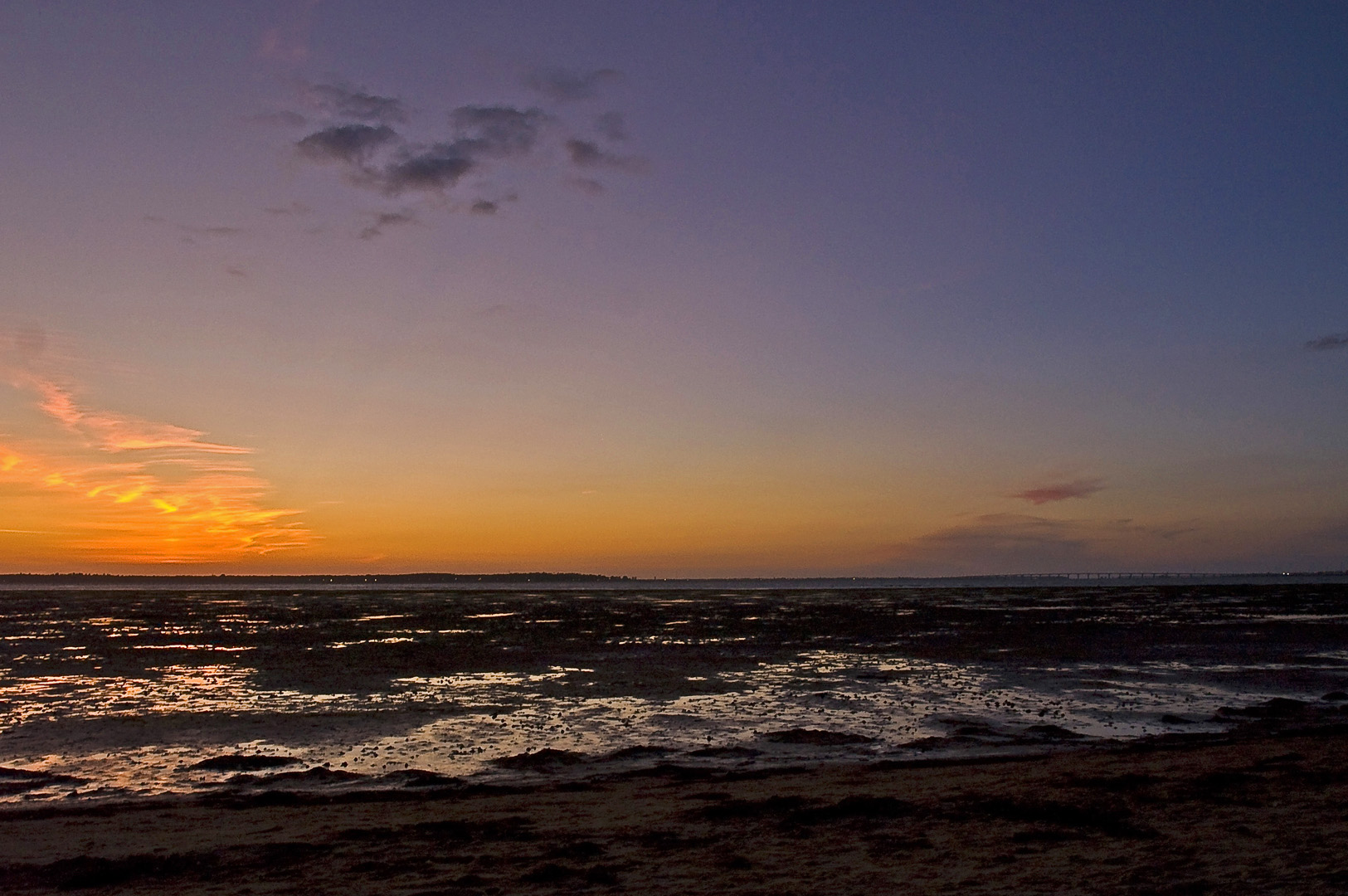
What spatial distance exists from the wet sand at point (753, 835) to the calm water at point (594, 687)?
266 centimetres

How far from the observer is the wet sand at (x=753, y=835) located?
9.94 m

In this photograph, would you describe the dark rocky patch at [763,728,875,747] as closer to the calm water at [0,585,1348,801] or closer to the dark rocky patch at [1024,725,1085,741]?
the calm water at [0,585,1348,801]

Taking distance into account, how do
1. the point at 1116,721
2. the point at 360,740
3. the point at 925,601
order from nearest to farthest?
the point at 360,740 → the point at 1116,721 → the point at 925,601

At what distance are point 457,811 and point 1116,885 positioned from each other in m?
8.67

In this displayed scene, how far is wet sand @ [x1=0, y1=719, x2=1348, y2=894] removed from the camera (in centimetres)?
994

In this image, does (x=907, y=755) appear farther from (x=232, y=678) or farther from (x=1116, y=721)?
(x=232, y=678)

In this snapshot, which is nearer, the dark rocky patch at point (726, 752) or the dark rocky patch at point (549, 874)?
the dark rocky patch at point (549, 874)

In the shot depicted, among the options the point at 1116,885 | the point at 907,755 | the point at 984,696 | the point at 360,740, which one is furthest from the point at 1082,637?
the point at 1116,885

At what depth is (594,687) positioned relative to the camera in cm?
2852

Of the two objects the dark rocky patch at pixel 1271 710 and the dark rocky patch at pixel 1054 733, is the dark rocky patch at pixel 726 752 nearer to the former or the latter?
the dark rocky patch at pixel 1054 733

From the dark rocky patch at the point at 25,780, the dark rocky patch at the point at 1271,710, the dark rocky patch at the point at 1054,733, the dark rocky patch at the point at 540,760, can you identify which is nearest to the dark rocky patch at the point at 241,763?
the dark rocky patch at the point at 25,780

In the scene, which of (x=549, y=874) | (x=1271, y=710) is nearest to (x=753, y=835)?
(x=549, y=874)

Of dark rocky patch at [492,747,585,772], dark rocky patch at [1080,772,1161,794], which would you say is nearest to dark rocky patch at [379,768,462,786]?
dark rocky patch at [492,747,585,772]

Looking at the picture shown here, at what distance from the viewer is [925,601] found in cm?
9256
